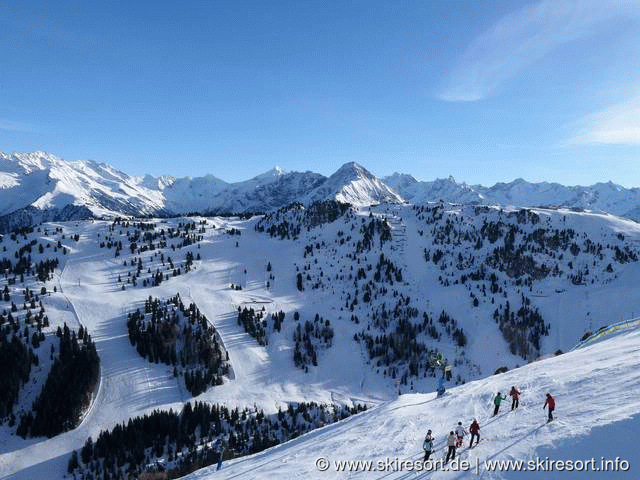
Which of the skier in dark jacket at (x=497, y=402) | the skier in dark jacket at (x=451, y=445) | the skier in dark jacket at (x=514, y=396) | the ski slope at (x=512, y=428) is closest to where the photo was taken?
the ski slope at (x=512, y=428)

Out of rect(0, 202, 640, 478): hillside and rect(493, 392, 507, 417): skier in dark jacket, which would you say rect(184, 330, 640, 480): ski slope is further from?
rect(0, 202, 640, 478): hillside

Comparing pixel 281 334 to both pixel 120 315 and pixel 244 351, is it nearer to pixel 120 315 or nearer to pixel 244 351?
pixel 244 351

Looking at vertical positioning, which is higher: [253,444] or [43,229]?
[43,229]

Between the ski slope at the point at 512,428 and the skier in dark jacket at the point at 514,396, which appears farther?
the skier in dark jacket at the point at 514,396

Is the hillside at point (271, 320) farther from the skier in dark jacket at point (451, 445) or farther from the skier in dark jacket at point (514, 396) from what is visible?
the skier in dark jacket at point (451, 445)

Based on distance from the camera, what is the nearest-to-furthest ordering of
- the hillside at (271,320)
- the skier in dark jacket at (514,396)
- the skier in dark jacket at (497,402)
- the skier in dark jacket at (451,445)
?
the skier in dark jacket at (451,445)
the skier in dark jacket at (497,402)
the skier in dark jacket at (514,396)
the hillside at (271,320)

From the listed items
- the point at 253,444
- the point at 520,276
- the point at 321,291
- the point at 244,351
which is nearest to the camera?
the point at 253,444

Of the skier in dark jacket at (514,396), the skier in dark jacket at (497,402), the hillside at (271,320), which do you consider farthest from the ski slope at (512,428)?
the hillside at (271,320)

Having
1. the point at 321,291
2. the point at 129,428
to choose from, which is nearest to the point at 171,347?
the point at 129,428
